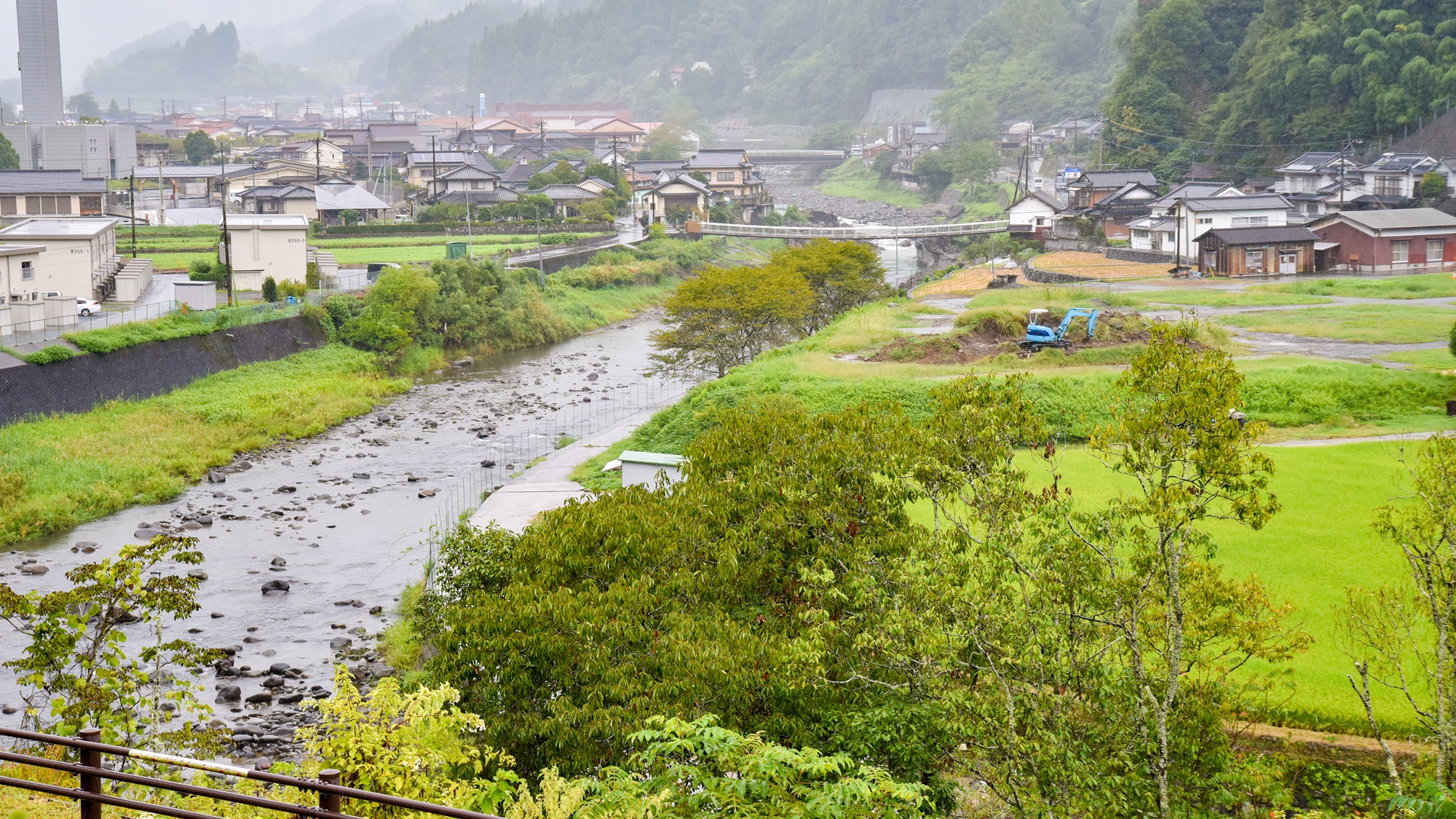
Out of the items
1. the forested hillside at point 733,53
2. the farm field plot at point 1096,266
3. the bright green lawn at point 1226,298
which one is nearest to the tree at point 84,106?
the forested hillside at point 733,53

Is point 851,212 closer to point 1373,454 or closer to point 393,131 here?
point 393,131

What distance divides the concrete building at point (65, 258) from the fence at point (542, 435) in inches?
528

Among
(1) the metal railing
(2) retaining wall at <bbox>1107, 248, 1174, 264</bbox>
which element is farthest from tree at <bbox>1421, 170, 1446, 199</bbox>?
(1) the metal railing

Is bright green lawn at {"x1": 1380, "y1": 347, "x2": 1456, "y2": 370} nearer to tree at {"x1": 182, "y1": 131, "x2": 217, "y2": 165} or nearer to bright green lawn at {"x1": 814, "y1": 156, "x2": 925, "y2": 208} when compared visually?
bright green lawn at {"x1": 814, "y1": 156, "x2": 925, "y2": 208}

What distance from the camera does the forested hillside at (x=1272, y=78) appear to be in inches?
2323

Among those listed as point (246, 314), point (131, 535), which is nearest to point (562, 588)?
point (131, 535)

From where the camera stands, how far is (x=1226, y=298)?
38531 mm

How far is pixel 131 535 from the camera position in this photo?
67.9ft

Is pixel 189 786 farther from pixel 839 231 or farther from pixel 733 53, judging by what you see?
pixel 733 53

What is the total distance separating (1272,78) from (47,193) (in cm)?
5937

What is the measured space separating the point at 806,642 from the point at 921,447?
5.70 ft

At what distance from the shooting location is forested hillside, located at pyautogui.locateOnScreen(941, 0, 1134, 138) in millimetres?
107312

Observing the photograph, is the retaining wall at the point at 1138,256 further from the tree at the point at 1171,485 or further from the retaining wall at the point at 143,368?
the tree at the point at 1171,485

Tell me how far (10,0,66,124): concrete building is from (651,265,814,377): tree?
8096 centimetres
